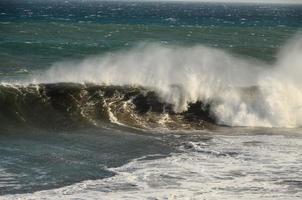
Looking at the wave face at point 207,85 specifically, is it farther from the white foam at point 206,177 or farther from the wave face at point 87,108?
the white foam at point 206,177

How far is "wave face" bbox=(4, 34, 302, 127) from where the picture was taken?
20.9 m

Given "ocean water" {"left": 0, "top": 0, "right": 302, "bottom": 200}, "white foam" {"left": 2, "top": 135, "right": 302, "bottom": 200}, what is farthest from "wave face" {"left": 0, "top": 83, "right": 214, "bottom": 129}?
"white foam" {"left": 2, "top": 135, "right": 302, "bottom": 200}

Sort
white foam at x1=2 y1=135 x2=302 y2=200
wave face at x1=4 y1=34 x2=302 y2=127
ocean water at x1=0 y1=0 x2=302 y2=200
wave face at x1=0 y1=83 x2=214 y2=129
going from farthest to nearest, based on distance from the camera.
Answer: wave face at x1=4 y1=34 x2=302 y2=127
wave face at x1=0 y1=83 x2=214 y2=129
ocean water at x1=0 y1=0 x2=302 y2=200
white foam at x1=2 y1=135 x2=302 y2=200

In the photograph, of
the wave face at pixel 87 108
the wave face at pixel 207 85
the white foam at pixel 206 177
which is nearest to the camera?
the white foam at pixel 206 177

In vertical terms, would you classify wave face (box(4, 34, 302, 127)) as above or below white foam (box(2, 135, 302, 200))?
above

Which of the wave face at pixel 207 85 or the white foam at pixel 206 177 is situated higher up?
the wave face at pixel 207 85

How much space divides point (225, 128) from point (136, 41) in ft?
97.4

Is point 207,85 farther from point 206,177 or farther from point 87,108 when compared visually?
point 206,177

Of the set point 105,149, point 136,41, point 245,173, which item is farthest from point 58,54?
point 245,173

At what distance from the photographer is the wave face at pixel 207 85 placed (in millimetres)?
20922

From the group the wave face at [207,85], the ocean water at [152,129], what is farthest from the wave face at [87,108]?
the wave face at [207,85]

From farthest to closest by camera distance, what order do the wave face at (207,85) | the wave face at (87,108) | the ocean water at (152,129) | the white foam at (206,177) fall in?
the wave face at (207,85) → the wave face at (87,108) → the ocean water at (152,129) → the white foam at (206,177)

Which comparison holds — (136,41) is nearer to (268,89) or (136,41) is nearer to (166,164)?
(268,89)

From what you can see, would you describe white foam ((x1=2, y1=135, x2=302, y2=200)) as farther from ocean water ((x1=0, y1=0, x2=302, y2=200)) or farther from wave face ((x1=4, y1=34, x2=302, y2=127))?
wave face ((x1=4, y1=34, x2=302, y2=127))
